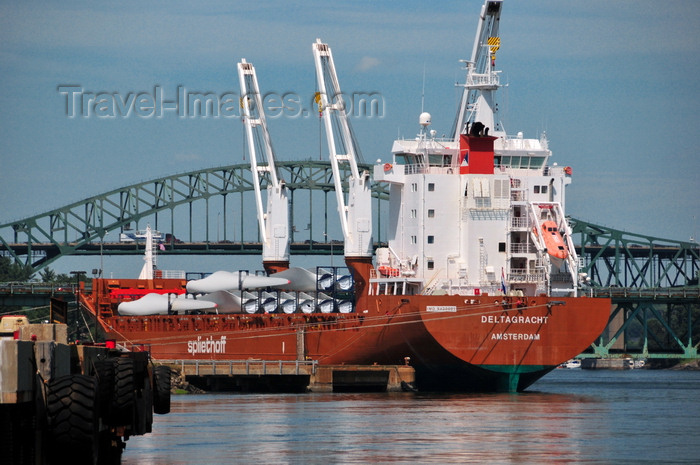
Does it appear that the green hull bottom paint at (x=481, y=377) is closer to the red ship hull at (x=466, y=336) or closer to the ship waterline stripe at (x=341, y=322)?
the red ship hull at (x=466, y=336)

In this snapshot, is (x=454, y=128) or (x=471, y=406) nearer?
(x=471, y=406)

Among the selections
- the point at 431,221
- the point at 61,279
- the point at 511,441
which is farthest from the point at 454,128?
the point at 61,279

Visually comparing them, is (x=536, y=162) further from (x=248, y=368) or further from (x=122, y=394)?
(x=122, y=394)

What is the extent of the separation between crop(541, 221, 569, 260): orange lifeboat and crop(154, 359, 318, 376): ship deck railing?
11.4 m

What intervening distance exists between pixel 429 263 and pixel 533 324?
6186mm

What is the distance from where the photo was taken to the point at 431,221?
64438 mm

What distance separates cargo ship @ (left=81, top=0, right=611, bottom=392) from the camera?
60.5 meters

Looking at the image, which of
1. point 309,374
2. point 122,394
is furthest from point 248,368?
point 122,394

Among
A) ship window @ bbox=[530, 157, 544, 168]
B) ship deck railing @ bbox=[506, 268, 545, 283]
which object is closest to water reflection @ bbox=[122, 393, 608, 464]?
ship deck railing @ bbox=[506, 268, 545, 283]

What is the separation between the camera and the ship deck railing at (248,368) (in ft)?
209

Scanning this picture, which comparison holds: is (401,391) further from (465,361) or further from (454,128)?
(454,128)

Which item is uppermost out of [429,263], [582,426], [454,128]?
[454,128]

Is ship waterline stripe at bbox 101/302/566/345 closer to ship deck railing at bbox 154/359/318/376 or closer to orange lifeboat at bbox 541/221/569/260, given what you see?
orange lifeboat at bbox 541/221/569/260

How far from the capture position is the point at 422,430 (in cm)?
4078
